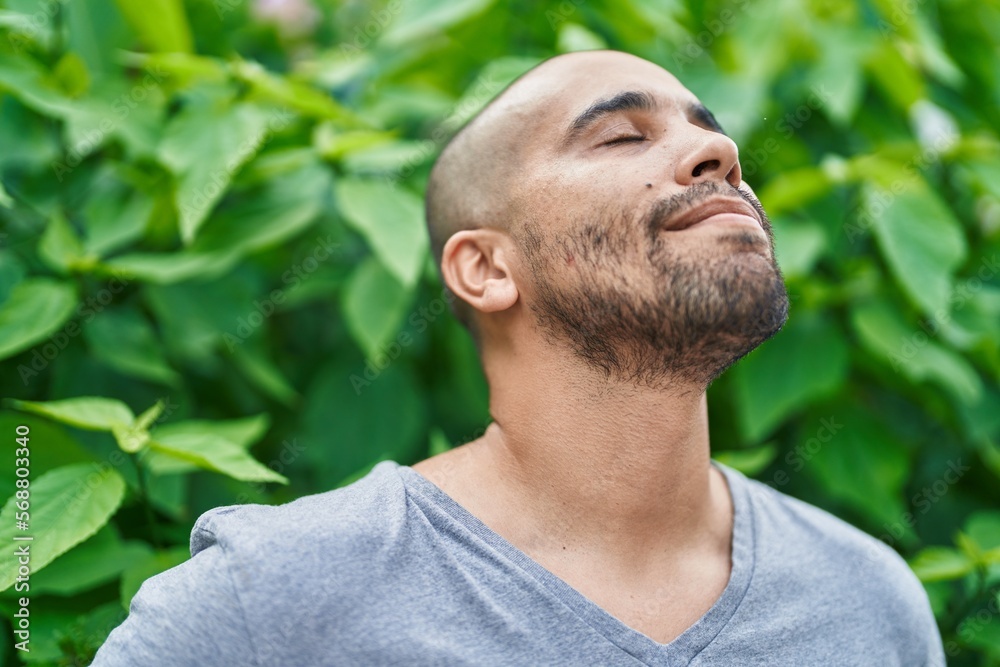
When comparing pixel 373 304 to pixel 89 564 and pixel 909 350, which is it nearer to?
pixel 89 564

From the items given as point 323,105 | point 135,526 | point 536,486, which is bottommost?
point 135,526

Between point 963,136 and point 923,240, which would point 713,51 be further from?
point 923,240

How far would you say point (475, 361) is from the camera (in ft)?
6.49

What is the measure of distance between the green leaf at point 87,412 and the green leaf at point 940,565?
1377mm

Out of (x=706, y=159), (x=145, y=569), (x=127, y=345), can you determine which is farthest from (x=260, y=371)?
(x=706, y=159)

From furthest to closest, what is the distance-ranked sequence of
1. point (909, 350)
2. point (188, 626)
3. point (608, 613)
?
point (909, 350)
point (608, 613)
point (188, 626)

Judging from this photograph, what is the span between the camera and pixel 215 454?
54.0 inches

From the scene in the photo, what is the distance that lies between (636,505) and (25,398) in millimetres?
1177

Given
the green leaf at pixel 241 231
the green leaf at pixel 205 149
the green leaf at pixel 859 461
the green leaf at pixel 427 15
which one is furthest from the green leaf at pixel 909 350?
the green leaf at pixel 205 149

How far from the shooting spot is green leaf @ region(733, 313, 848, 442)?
6.12 ft

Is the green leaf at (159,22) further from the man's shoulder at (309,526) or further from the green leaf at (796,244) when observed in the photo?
the green leaf at (796,244)

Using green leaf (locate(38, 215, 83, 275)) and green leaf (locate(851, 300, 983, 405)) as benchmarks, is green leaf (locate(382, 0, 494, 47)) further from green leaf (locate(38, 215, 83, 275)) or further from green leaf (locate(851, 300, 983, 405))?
green leaf (locate(851, 300, 983, 405))

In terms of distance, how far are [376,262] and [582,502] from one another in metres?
0.76

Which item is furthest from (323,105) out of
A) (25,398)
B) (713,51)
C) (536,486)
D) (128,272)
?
(713,51)
